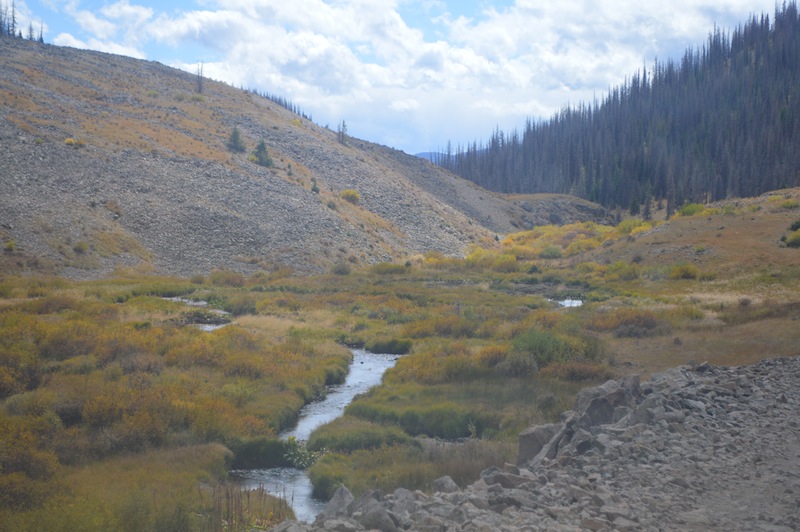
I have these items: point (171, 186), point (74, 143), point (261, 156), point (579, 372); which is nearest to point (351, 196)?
point (261, 156)

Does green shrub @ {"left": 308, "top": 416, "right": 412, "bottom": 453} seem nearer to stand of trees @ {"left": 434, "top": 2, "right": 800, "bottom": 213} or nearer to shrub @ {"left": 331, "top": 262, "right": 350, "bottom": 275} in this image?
shrub @ {"left": 331, "top": 262, "right": 350, "bottom": 275}

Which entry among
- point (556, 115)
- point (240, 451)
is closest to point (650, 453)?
point (240, 451)

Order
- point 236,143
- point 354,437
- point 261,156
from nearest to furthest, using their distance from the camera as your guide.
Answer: point 354,437
point 261,156
point 236,143

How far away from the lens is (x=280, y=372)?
23.3 metres

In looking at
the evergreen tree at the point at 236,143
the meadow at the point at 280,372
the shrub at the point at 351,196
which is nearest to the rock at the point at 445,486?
the meadow at the point at 280,372

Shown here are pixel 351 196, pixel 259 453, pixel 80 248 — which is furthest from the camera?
pixel 351 196

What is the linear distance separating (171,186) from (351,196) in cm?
2619

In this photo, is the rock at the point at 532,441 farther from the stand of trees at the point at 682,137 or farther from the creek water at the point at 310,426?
the stand of trees at the point at 682,137

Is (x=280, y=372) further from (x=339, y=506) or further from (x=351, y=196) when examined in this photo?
(x=351, y=196)

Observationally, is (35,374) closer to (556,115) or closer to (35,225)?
(35,225)

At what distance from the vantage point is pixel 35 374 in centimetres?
1966

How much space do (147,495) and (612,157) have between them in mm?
147689

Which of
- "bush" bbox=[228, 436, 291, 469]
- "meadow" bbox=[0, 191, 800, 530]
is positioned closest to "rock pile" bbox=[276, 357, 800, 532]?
"meadow" bbox=[0, 191, 800, 530]

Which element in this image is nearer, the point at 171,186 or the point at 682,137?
the point at 171,186
